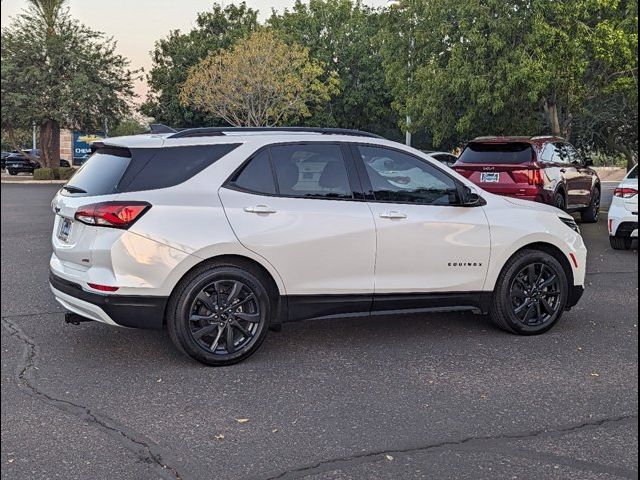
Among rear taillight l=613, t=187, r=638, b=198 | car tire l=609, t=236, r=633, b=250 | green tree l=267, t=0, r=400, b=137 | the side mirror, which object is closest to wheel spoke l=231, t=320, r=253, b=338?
the side mirror

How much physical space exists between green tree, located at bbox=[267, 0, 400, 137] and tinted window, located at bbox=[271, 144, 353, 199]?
37.6 meters

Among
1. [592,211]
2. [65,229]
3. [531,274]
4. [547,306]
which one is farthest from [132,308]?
[592,211]

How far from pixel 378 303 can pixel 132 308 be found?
1.87 metres

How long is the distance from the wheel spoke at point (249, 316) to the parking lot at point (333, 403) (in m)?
0.32

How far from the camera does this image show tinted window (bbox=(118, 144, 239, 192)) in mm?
5035

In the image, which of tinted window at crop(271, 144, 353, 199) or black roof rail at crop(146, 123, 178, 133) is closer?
tinted window at crop(271, 144, 353, 199)

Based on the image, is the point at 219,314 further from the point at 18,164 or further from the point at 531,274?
the point at 18,164

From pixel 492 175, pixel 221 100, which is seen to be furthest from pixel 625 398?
pixel 221 100

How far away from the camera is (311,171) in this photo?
5.55 metres

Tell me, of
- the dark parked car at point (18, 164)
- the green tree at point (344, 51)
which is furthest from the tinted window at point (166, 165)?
the dark parked car at point (18, 164)

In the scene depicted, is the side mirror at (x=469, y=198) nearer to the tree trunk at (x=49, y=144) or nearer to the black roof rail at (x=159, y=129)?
the black roof rail at (x=159, y=129)

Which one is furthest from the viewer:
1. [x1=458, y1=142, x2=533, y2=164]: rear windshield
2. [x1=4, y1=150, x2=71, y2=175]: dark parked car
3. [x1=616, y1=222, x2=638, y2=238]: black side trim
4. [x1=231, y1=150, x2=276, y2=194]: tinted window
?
[x1=4, y1=150, x2=71, y2=175]: dark parked car

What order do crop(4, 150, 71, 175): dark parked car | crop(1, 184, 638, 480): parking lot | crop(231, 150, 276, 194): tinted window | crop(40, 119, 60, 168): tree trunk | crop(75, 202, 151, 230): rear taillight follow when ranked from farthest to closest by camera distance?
crop(4, 150, 71, 175): dark parked car, crop(40, 119, 60, 168): tree trunk, crop(231, 150, 276, 194): tinted window, crop(75, 202, 151, 230): rear taillight, crop(1, 184, 638, 480): parking lot

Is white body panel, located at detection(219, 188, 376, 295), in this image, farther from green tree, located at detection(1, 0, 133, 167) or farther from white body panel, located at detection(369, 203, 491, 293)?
green tree, located at detection(1, 0, 133, 167)
